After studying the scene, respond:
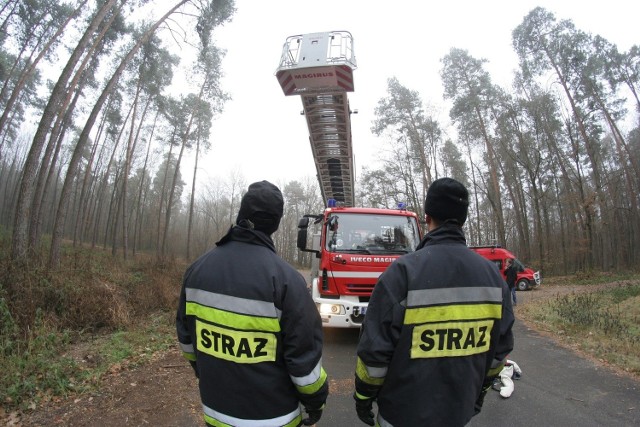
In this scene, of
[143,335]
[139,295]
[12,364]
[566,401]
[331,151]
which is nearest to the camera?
[566,401]

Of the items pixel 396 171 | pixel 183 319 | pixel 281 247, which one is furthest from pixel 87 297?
pixel 281 247

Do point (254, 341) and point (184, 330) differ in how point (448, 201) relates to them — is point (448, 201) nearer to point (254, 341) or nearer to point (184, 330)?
point (254, 341)

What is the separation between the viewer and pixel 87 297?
731cm

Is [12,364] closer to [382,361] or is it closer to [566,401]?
[382,361]

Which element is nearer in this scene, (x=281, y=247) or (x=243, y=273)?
(x=243, y=273)

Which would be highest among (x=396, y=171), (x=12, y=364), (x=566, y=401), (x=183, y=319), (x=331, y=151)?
(x=396, y=171)

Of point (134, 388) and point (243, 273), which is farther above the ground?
point (243, 273)

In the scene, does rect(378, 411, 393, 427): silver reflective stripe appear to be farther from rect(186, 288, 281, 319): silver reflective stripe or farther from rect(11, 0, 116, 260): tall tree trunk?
rect(11, 0, 116, 260): tall tree trunk

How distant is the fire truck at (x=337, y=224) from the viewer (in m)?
5.59

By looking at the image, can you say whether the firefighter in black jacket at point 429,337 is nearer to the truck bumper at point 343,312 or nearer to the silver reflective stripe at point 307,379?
the silver reflective stripe at point 307,379

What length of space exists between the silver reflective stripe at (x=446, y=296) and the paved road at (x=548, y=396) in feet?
7.97

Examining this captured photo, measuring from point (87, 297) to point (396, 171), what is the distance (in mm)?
24441

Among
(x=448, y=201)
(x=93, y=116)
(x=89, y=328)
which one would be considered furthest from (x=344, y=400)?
(x=93, y=116)

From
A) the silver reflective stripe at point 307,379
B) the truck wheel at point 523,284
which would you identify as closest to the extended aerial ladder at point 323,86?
the silver reflective stripe at point 307,379
